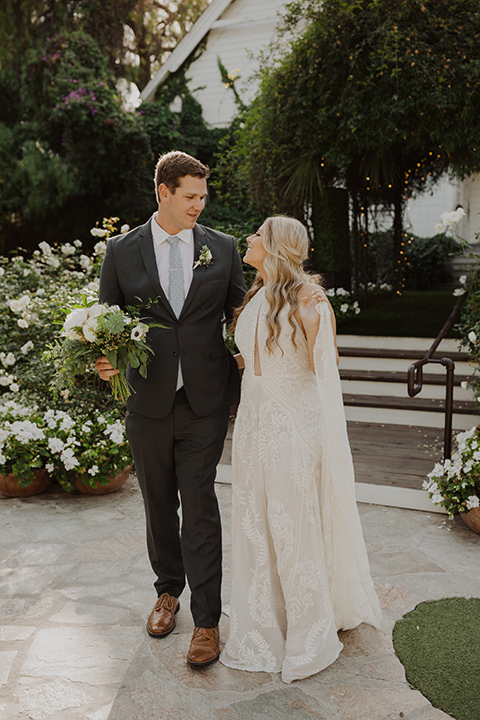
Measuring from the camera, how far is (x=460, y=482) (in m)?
4.18

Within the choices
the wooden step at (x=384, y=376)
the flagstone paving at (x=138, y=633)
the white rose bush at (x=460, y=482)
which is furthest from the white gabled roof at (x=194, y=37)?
the white rose bush at (x=460, y=482)

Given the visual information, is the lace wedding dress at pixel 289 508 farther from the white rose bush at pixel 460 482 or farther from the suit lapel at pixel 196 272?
the white rose bush at pixel 460 482

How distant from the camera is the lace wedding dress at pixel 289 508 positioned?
2.73m

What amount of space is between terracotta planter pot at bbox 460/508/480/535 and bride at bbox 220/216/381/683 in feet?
4.99

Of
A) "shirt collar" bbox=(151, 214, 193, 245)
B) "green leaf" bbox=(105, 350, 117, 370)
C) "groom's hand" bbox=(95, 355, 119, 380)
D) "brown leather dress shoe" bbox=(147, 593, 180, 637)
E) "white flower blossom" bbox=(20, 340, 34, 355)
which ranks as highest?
"shirt collar" bbox=(151, 214, 193, 245)

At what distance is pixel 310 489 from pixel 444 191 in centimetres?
1366

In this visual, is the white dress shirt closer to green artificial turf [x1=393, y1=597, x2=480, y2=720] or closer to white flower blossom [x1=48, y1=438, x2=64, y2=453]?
green artificial turf [x1=393, y1=597, x2=480, y2=720]

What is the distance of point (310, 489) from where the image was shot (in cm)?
276

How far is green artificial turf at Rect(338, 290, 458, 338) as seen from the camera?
27.9 feet

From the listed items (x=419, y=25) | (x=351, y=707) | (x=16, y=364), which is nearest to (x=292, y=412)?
(x=351, y=707)

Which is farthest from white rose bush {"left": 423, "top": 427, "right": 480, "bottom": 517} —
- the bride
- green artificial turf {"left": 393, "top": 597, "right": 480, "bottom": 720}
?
the bride

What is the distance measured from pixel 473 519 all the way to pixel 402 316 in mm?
6003

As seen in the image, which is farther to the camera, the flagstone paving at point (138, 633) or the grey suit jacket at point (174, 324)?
the grey suit jacket at point (174, 324)

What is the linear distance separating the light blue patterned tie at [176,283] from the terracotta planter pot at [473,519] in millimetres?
2318
